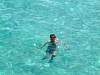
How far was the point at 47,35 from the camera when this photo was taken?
1717cm

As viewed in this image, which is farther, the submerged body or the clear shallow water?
the submerged body

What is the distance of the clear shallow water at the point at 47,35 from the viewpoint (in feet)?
49.3

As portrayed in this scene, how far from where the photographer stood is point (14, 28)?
17.8 meters

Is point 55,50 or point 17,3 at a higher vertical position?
point 17,3

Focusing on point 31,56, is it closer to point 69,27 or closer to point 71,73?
point 71,73

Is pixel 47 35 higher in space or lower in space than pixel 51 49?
higher

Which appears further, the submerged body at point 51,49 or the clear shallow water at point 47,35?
the submerged body at point 51,49

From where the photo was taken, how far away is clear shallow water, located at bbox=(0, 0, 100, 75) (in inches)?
591

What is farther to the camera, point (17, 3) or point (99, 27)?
point (17, 3)

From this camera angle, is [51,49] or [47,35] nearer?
[51,49]

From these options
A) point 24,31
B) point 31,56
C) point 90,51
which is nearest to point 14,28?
point 24,31

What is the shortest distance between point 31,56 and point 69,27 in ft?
11.1

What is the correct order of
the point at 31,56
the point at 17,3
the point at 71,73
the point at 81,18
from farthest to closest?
1. the point at 17,3
2. the point at 81,18
3. the point at 31,56
4. the point at 71,73

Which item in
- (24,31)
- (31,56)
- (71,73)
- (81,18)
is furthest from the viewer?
(81,18)
